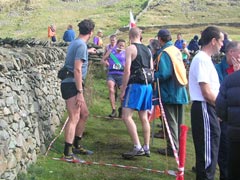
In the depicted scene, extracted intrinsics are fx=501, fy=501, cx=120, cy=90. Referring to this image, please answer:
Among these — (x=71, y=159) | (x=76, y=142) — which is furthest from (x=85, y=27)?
(x=71, y=159)

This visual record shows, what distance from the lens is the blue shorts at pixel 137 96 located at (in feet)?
26.8

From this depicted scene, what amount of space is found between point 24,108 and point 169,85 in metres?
2.57

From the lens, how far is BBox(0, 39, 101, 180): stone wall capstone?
21.4 ft

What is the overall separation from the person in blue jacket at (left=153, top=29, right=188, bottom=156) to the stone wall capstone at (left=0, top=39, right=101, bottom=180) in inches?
82.1

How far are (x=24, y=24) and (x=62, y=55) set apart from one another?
1592 inches

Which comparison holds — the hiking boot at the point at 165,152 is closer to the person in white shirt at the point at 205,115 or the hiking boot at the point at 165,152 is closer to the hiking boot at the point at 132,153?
the hiking boot at the point at 132,153

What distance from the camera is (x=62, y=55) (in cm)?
1190

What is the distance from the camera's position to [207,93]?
6.21 meters

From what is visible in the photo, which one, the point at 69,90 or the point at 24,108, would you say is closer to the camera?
the point at 24,108

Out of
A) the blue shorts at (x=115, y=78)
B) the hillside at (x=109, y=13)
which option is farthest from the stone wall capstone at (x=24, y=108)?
the hillside at (x=109, y=13)

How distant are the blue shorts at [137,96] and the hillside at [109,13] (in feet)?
115

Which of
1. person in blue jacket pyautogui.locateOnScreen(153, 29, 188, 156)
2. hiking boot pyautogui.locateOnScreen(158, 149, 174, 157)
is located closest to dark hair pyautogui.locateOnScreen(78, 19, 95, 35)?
person in blue jacket pyautogui.locateOnScreen(153, 29, 188, 156)

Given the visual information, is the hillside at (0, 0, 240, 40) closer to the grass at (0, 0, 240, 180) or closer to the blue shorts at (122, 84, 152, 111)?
the grass at (0, 0, 240, 180)

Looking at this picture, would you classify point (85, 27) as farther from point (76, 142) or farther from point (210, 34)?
point (210, 34)
